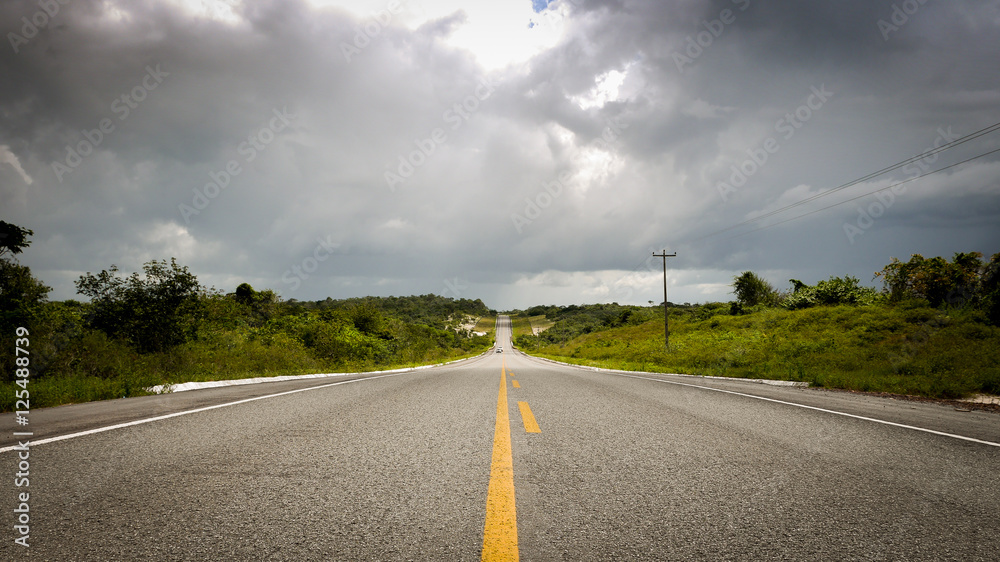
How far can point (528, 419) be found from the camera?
571 cm

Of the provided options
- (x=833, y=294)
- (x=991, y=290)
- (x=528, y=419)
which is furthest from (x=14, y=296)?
(x=833, y=294)

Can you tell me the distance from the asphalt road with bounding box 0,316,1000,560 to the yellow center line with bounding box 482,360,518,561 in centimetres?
2

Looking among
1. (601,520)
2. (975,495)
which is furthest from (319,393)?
(975,495)

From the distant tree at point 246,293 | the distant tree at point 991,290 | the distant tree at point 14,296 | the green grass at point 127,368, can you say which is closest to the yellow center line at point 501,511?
the green grass at point 127,368

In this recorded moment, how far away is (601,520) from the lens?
8.04 feet

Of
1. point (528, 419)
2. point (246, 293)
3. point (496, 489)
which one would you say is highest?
point (246, 293)

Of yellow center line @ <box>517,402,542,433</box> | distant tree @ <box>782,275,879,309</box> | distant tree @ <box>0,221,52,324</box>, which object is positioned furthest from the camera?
distant tree @ <box>782,275,879,309</box>

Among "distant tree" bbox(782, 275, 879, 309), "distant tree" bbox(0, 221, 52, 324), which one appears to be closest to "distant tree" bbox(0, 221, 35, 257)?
"distant tree" bbox(0, 221, 52, 324)

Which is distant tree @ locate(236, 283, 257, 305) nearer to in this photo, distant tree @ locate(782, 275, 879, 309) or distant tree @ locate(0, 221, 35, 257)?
distant tree @ locate(0, 221, 35, 257)

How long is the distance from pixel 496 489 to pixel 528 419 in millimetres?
2860

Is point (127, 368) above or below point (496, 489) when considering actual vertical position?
below

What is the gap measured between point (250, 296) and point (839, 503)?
181ft

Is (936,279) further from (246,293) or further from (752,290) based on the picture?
(246,293)

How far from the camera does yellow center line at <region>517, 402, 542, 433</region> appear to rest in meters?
5.04
